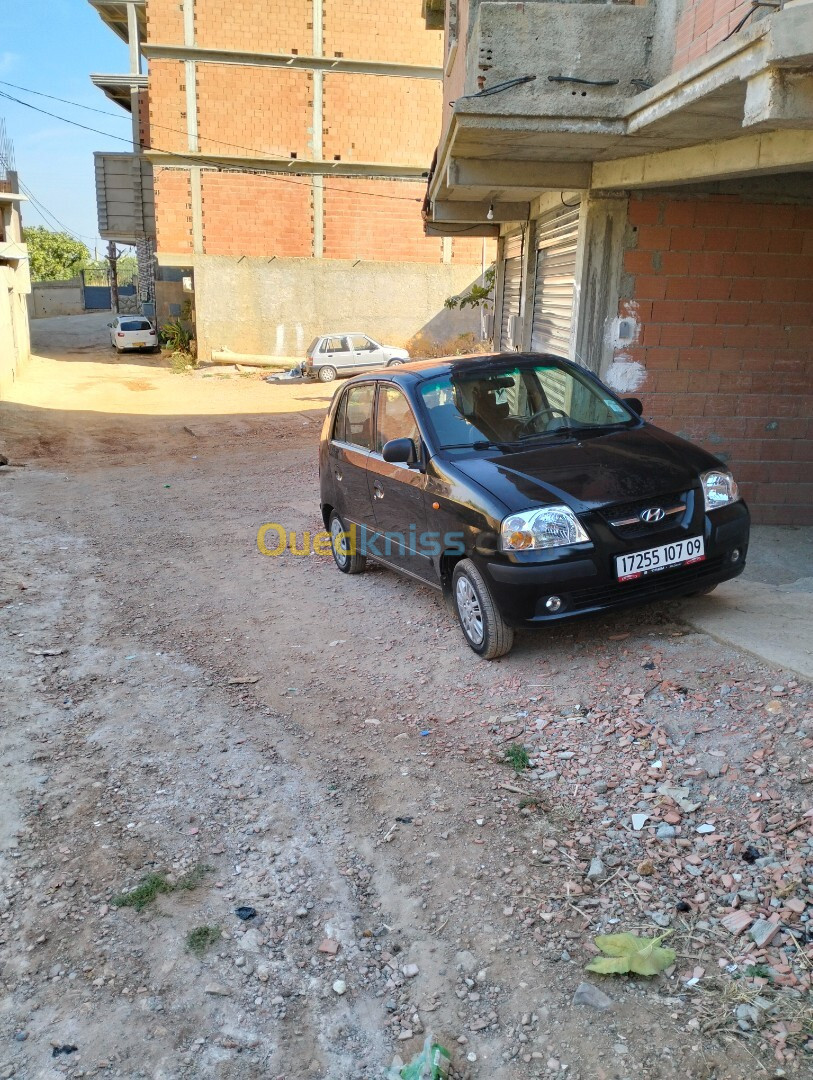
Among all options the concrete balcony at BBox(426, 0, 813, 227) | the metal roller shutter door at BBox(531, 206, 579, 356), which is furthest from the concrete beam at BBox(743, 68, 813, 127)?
the metal roller shutter door at BBox(531, 206, 579, 356)

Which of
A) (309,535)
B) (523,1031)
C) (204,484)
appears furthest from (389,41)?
(523,1031)

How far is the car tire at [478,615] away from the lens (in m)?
4.71

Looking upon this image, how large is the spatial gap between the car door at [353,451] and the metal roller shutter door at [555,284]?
2.74m

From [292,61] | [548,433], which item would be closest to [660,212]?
[548,433]

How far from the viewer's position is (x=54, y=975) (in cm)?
273

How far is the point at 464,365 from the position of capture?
5766 mm

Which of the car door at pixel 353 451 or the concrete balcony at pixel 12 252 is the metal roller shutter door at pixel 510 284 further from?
the concrete balcony at pixel 12 252

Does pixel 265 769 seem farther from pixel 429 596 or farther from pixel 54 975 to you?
pixel 429 596

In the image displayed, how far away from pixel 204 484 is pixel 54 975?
874 centimetres

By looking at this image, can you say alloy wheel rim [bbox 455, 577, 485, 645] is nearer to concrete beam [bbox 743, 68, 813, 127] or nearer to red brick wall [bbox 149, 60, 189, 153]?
concrete beam [bbox 743, 68, 813, 127]

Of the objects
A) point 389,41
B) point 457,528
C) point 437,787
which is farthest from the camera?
point 389,41

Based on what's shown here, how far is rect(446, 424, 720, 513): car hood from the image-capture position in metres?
4.61

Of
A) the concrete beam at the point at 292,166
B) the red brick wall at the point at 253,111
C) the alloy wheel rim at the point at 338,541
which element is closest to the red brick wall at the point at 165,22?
the red brick wall at the point at 253,111

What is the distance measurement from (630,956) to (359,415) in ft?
14.5
